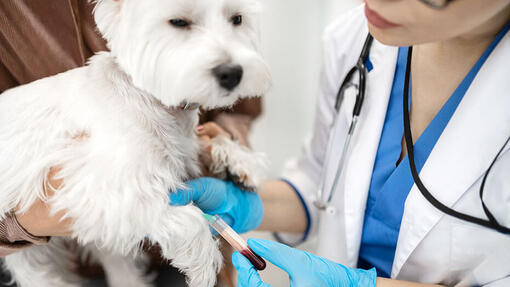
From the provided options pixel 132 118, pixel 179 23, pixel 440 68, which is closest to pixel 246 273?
pixel 132 118

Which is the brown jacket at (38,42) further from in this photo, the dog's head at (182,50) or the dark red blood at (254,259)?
the dark red blood at (254,259)

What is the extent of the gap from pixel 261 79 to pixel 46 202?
0.55 m

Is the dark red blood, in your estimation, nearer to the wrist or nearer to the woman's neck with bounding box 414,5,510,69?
the wrist

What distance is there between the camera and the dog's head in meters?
0.70

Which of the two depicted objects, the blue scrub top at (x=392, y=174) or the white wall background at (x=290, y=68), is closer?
the blue scrub top at (x=392, y=174)

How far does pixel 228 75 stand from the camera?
703 millimetres

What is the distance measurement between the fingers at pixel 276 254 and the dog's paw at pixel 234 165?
0.26m

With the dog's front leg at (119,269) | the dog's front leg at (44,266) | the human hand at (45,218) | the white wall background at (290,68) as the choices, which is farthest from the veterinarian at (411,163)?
the white wall background at (290,68)

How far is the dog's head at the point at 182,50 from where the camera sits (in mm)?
704

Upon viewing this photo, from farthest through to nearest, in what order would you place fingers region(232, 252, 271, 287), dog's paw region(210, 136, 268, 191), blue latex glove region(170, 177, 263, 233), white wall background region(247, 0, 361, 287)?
white wall background region(247, 0, 361, 287)
dog's paw region(210, 136, 268, 191)
blue latex glove region(170, 177, 263, 233)
fingers region(232, 252, 271, 287)

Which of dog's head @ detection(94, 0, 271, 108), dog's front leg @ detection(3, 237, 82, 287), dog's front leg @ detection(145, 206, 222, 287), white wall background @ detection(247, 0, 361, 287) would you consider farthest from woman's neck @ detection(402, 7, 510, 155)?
white wall background @ detection(247, 0, 361, 287)

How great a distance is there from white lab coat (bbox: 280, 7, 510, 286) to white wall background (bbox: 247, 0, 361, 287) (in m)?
1.14

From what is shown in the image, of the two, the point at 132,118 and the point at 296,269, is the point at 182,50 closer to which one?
the point at 132,118

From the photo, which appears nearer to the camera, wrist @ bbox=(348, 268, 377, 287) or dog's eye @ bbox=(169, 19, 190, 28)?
dog's eye @ bbox=(169, 19, 190, 28)
